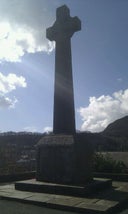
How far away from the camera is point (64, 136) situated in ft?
39.2

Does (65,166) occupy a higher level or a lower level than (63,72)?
lower

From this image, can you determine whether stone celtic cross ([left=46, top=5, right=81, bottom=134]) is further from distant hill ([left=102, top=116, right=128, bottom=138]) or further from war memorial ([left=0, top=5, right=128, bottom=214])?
distant hill ([left=102, top=116, right=128, bottom=138])

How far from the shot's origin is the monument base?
1151 centimetres

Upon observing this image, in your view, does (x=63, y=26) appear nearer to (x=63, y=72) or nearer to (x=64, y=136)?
(x=63, y=72)

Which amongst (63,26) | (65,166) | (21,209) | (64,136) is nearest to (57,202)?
(21,209)

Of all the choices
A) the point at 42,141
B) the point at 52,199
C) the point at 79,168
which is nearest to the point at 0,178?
the point at 42,141

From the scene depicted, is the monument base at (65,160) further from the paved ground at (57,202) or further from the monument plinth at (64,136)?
the paved ground at (57,202)

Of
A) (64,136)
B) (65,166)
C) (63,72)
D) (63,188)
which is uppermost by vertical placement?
(63,72)

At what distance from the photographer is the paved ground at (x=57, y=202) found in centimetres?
886

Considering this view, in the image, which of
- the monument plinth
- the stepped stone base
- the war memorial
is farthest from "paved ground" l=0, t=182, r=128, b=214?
the monument plinth

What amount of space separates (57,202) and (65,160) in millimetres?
2315

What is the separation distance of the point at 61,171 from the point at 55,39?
522 centimetres

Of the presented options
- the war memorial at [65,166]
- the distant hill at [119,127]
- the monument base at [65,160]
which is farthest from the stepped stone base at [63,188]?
the distant hill at [119,127]

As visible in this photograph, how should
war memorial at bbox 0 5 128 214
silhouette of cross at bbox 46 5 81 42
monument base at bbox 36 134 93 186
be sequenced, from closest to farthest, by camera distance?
war memorial at bbox 0 5 128 214, monument base at bbox 36 134 93 186, silhouette of cross at bbox 46 5 81 42
